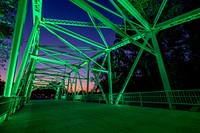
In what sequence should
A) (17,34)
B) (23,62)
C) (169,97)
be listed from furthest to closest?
1. (23,62)
2. (169,97)
3. (17,34)

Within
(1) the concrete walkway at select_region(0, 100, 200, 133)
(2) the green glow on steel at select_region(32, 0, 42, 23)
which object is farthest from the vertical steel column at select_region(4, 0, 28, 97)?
(2) the green glow on steel at select_region(32, 0, 42, 23)

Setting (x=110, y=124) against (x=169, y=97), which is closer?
(x=110, y=124)

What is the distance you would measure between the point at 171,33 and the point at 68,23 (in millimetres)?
13106

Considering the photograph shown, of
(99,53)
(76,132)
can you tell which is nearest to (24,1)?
(76,132)

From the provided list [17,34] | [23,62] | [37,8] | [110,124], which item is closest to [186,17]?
[110,124]

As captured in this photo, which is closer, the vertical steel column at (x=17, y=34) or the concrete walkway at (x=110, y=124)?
the concrete walkway at (x=110, y=124)

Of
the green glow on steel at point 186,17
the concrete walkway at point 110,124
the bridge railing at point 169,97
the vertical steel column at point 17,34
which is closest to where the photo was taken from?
the concrete walkway at point 110,124

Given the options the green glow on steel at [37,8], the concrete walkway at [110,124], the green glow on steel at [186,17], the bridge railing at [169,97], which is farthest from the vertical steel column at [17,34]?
the green glow on steel at [186,17]

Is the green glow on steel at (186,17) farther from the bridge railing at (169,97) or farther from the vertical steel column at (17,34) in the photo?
the vertical steel column at (17,34)

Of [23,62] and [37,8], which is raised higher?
[37,8]

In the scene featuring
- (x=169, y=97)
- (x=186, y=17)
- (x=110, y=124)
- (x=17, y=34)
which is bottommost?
(x=110, y=124)

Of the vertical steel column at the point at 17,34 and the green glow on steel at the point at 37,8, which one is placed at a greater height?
the green glow on steel at the point at 37,8

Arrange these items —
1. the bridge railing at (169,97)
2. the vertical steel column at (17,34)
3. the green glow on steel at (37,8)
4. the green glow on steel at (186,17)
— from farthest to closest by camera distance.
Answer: the green glow on steel at (186,17) → the green glow on steel at (37,8) → the bridge railing at (169,97) → the vertical steel column at (17,34)

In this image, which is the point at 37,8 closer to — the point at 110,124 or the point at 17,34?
the point at 17,34
